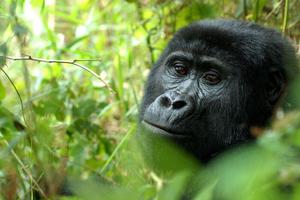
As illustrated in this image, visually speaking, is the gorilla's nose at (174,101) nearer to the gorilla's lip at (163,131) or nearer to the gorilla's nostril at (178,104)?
the gorilla's nostril at (178,104)

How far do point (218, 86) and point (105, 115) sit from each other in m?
1.47

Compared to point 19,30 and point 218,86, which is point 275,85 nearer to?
point 218,86

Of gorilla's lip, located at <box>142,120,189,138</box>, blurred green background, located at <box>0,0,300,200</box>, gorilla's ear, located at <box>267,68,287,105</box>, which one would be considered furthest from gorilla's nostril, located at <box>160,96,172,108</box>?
gorilla's ear, located at <box>267,68,287,105</box>

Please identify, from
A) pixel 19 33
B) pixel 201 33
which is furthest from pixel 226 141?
pixel 19 33

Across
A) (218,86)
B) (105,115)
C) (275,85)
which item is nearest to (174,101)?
(218,86)

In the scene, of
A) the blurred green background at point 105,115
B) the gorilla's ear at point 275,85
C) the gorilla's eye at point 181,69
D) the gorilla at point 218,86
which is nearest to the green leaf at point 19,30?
the blurred green background at point 105,115

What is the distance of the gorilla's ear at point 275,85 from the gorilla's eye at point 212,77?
11.9 inches

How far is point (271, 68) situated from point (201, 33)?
467 millimetres

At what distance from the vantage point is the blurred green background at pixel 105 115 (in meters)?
1.64

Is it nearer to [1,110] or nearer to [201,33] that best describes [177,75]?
[201,33]

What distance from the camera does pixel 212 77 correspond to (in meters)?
3.44

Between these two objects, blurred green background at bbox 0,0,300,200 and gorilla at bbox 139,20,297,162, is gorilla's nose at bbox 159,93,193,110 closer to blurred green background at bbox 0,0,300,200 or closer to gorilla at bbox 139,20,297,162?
gorilla at bbox 139,20,297,162

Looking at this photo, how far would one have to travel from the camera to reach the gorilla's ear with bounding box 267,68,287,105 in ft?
11.2

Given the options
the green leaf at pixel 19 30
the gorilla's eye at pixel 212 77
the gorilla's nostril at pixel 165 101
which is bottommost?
the gorilla's nostril at pixel 165 101
